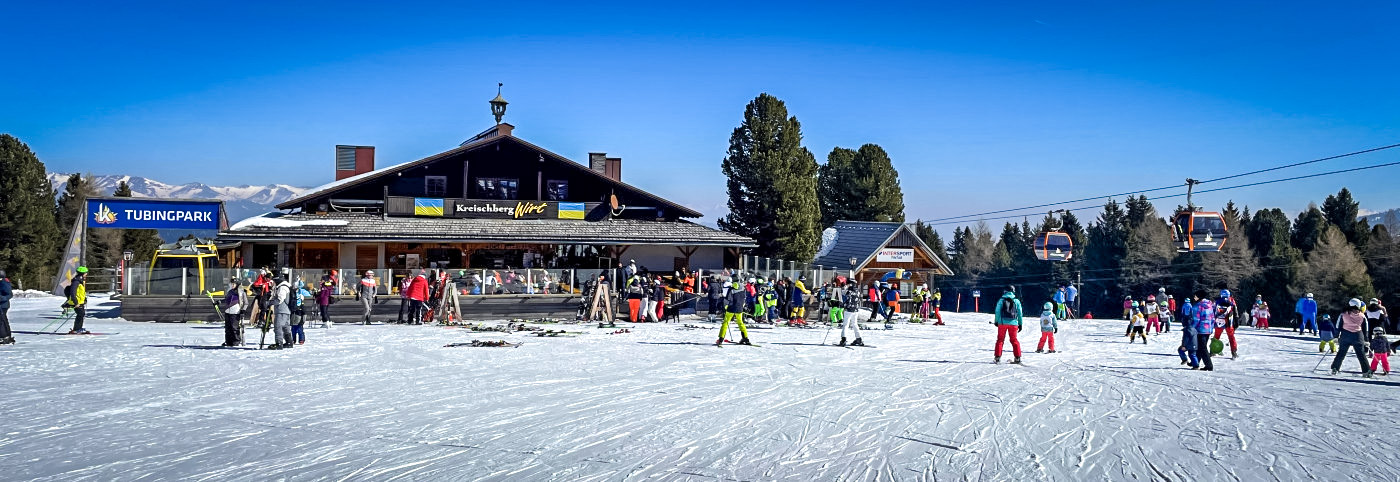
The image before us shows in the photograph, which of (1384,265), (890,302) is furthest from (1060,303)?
(1384,265)

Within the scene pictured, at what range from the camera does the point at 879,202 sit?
69812 mm

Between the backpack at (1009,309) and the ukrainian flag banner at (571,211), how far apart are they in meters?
20.6

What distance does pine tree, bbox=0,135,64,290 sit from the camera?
50062 mm

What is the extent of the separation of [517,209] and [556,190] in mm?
1737

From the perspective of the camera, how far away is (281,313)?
16.8m

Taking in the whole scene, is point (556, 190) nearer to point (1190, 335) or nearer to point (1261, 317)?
point (1190, 335)

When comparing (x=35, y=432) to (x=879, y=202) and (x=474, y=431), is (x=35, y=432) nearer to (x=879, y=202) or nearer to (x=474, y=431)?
(x=474, y=431)

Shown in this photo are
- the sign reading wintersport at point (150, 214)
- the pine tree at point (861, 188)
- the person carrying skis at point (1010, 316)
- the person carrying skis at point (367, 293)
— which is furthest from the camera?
the pine tree at point (861, 188)

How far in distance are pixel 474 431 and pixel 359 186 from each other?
84.7 ft

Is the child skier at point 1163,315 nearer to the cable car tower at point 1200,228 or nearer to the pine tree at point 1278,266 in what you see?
the cable car tower at point 1200,228

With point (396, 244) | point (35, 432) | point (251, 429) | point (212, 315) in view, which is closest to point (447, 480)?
point (251, 429)

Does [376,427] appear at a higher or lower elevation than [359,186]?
lower

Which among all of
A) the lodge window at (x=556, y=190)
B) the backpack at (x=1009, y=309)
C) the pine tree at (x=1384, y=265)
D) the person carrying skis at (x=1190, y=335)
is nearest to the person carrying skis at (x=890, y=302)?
the person carrying skis at (x=1190, y=335)

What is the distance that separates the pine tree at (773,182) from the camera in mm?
46469
